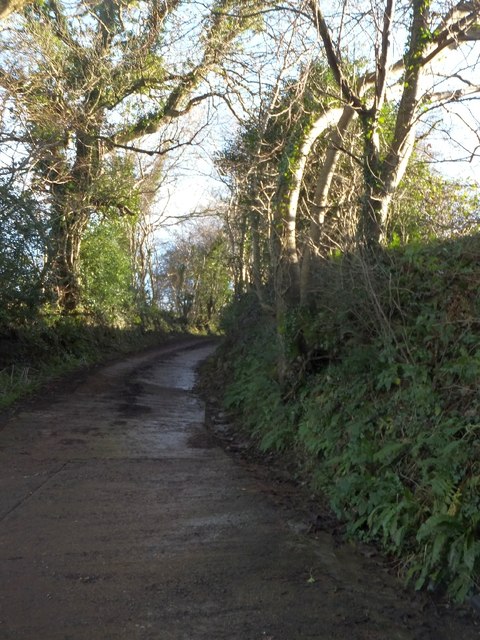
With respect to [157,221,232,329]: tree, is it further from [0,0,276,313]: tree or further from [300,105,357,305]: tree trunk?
[300,105,357,305]: tree trunk

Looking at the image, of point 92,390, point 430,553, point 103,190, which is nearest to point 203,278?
point 103,190

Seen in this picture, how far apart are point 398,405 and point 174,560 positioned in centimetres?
294

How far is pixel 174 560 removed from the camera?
591cm

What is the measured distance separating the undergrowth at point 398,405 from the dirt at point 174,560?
435 mm

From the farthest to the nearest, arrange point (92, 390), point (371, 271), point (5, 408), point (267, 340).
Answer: point (92, 390) < point (267, 340) < point (5, 408) < point (371, 271)

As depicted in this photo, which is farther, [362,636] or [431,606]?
[431,606]

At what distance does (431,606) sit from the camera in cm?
517

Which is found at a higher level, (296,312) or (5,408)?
(296,312)

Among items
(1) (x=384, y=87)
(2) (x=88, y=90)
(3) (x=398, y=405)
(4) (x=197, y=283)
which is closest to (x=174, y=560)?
(3) (x=398, y=405)

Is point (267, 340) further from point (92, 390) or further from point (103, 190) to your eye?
point (103, 190)

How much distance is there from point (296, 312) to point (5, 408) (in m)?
5.94

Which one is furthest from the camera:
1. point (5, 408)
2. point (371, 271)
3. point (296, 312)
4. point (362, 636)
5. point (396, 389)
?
point (5, 408)

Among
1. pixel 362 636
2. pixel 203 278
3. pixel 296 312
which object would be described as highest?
pixel 203 278

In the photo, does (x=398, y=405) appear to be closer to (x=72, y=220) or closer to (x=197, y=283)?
(x=72, y=220)
